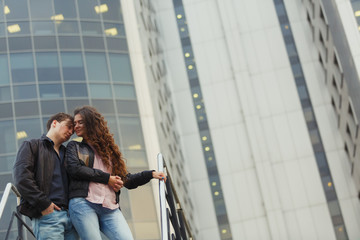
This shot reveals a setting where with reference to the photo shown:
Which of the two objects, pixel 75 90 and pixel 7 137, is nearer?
pixel 7 137

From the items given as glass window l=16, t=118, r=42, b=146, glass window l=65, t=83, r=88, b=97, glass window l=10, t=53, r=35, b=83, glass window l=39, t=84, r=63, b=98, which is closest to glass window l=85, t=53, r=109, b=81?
glass window l=65, t=83, r=88, b=97

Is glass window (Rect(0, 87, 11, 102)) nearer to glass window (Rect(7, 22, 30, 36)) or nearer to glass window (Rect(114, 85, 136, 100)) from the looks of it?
glass window (Rect(7, 22, 30, 36))

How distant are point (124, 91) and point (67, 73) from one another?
2.82m

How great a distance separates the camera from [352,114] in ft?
128

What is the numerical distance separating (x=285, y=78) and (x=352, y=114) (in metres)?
11.4

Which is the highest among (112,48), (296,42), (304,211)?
(296,42)

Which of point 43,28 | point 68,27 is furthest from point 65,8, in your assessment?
point 43,28

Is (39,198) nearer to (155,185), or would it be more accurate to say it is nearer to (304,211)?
(155,185)

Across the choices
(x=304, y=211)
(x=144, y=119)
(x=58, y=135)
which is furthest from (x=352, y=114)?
(x=58, y=135)

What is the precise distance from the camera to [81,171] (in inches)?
211

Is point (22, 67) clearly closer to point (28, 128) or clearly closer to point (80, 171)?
point (28, 128)

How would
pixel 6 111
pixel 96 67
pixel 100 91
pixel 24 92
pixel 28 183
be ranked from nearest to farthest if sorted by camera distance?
1. pixel 28 183
2. pixel 6 111
3. pixel 24 92
4. pixel 100 91
5. pixel 96 67

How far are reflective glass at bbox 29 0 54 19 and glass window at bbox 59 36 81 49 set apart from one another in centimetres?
136

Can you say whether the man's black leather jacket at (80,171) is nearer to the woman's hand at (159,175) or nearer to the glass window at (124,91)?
the woman's hand at (159,175)
